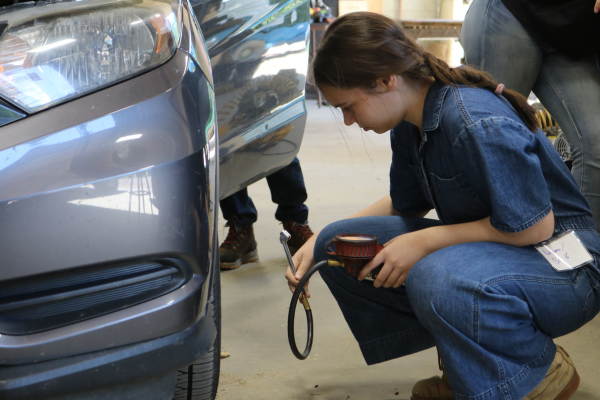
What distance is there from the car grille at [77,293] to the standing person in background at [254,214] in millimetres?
1321

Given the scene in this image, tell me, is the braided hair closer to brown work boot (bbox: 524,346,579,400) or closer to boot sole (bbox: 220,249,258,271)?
brown work boot (bbox: 524,346,579,400)

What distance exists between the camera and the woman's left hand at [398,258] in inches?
40.8

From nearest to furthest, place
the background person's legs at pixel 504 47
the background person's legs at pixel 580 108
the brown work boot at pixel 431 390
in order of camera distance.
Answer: the brown work boot at pixel 431 390, the background person's legs at pixel 580 108, the background person's legs at pixel 504 47

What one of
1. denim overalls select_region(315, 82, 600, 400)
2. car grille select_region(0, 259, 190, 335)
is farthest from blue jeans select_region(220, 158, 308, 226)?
car grille select_region(0, 259, 190, 335)

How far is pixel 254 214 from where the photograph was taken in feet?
A: 7.18

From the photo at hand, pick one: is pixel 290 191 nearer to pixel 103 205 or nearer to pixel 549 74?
pixel 549 74

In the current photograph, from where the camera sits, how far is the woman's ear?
1.05m

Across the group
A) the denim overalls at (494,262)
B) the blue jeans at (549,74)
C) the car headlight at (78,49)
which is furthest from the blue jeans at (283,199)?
the car headlight at (78,49)

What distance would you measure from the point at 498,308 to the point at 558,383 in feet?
0.95

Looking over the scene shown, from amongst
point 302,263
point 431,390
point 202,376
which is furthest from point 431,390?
point 202,376

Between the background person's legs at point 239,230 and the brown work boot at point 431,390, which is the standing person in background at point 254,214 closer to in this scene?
the background person's legs at point 239,230

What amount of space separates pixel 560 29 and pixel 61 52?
3.98 ft

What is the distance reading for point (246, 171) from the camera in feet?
4.77

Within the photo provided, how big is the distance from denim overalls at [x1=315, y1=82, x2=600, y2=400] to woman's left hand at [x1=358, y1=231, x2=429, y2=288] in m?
0.02
